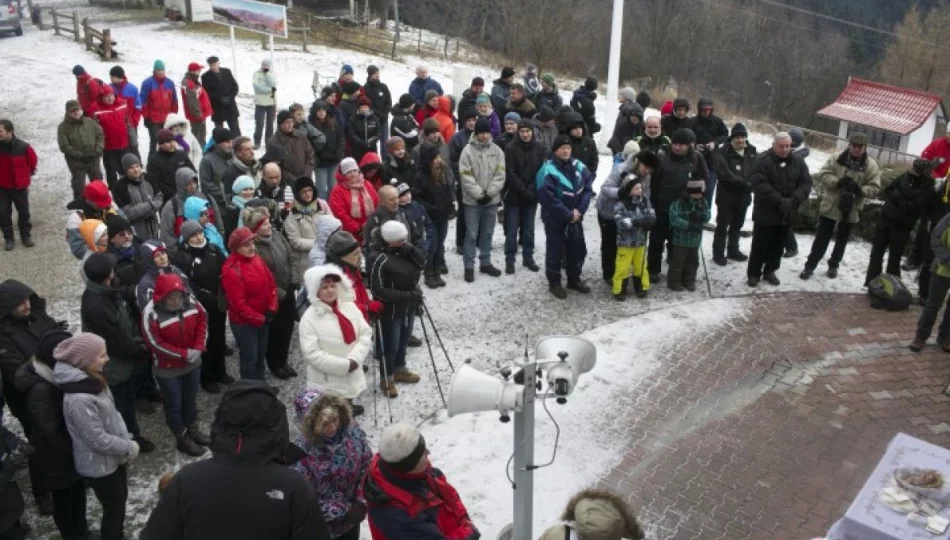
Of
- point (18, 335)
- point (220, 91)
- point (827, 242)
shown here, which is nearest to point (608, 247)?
point (827, 242)

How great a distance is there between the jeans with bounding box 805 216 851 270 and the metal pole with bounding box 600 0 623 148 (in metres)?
4.83

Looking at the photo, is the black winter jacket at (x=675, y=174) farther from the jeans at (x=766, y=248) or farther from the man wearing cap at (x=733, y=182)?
the jeans at (x=766, y=248)

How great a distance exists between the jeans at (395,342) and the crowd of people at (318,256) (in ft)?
0.08

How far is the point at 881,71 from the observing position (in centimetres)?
5178

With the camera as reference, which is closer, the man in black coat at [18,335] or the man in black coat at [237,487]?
the man in black coat at [237,487]

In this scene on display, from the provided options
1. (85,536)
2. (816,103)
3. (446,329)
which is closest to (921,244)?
(446,329)

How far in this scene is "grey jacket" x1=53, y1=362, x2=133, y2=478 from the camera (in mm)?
5012

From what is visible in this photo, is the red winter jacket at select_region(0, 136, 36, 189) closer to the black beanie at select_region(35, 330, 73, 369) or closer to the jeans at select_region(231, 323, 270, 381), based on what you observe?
the jeans at select_region(231, 323, 270, 381)

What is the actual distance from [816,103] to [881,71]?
4953 mm

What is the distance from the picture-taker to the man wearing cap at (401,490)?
13.5 feet

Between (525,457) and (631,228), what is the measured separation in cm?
495

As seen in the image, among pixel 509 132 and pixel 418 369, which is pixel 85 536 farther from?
pixel 509 132

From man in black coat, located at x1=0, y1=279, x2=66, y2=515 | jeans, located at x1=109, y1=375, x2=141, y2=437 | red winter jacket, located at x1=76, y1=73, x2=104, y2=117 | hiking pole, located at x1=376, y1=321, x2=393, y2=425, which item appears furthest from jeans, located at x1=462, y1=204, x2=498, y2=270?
red winter jacket, located at x1=76, y1=73, x2=104, y2=117

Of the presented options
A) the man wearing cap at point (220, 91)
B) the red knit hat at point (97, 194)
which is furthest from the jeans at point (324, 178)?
the red knit hat at point (97, 194)
